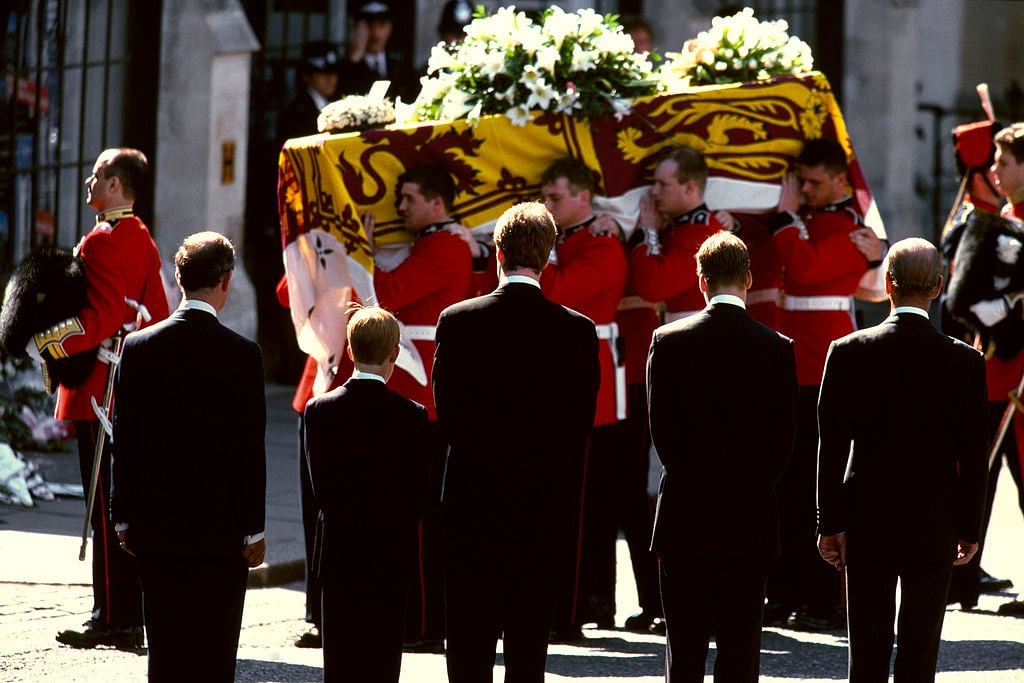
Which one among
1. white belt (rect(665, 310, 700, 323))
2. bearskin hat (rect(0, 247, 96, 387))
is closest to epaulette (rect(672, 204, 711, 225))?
white belt (rect(665, 310, 700, 323))

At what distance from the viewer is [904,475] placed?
545 cm

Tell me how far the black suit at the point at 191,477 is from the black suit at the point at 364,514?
0.24 meters

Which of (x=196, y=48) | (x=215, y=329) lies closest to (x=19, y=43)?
(x=196, y=48)

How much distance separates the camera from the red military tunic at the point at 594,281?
23.5 feet

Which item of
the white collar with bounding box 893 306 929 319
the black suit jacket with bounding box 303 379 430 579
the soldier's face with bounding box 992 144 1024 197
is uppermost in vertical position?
the soldier's face with bounding box 992 144 1024 197

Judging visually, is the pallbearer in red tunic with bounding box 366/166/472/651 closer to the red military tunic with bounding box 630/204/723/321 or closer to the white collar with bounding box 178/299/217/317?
the red military tunic with bounding box 630/204/723/321

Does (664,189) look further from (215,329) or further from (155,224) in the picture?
(155,224)

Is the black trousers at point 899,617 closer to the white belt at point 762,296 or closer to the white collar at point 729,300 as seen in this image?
the white collar at point 729,300

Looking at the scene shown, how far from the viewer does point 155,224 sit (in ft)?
46.2

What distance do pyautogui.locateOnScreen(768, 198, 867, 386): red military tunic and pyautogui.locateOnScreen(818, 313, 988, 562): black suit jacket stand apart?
200 cm

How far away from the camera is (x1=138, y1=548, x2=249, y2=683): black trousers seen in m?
5.31

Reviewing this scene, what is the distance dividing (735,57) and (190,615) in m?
3.89

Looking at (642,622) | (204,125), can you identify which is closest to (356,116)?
(642,622)

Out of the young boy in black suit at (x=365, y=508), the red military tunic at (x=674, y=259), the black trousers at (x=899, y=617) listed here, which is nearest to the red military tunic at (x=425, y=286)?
the red military tunic at (x=674, y=259)
